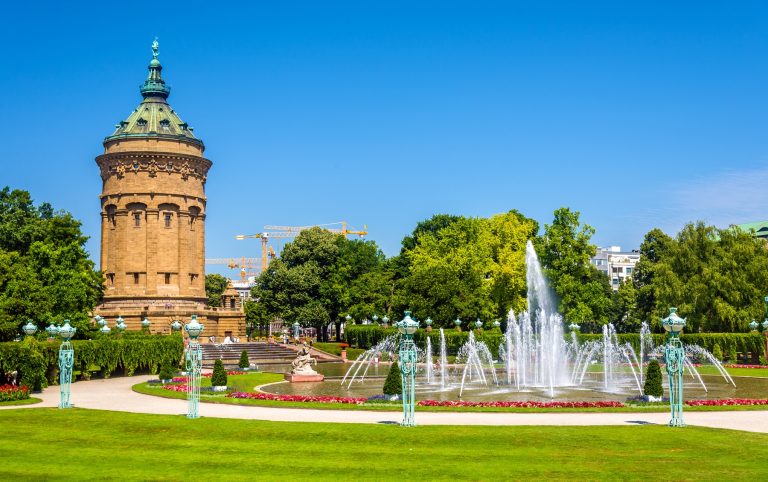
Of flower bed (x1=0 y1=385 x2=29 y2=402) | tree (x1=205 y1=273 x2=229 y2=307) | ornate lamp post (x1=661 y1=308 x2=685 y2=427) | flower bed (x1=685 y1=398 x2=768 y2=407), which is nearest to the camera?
ornate lamp post (x1=661 y1=308 x2=685 y2=427)

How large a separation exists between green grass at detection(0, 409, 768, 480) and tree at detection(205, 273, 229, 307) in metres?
103

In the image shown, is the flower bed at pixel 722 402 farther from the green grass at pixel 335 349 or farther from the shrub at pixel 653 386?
the green grass at pixel 335 349

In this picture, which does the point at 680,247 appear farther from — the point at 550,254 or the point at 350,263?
the point at 350,263

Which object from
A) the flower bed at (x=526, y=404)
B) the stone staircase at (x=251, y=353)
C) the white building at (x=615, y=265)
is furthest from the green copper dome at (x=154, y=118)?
the white building at (x=615, y=265)

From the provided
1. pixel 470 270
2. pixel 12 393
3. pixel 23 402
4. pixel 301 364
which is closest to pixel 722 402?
pixel 301 364

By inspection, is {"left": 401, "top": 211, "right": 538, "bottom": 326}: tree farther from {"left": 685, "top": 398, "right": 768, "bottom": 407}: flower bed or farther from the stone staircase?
{"left": 685, "top": 398, "right": 768, "bottom": 407}: flower bed

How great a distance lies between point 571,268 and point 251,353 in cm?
2999

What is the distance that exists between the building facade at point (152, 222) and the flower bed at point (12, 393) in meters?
44.9

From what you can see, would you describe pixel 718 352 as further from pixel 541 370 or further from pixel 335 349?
pixel 335 349

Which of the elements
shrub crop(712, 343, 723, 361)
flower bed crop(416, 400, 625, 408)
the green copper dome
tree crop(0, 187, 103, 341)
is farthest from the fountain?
the green copper dome

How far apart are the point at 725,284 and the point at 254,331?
69.7 meters

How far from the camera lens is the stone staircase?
66.3 metres

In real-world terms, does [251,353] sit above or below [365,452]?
above

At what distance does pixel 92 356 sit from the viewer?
46.8 metres
